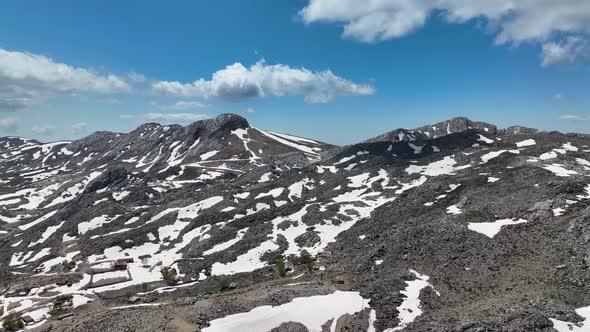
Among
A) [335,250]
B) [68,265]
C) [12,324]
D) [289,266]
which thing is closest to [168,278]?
[289,266]

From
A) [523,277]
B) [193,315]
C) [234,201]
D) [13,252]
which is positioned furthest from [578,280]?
[13,252]

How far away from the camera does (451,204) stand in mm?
75000

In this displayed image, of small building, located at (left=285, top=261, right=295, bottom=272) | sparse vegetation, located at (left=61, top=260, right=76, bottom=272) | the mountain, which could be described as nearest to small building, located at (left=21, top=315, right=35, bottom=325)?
the mountain

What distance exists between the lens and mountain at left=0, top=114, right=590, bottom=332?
1560 inches

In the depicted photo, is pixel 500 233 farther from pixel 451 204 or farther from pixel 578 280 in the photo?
pixel 451 204

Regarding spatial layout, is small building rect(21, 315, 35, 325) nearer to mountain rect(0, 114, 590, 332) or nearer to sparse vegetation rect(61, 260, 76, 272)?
mountain rect(0, 114, 590, 332)

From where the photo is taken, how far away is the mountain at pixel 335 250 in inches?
1560

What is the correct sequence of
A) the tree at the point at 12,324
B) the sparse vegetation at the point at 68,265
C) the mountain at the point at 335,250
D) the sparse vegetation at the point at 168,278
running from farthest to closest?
the sparse vegetation at the point at 68,265, the sparse vegetation at the point at 168,278, the tree at the point at 12,324, the mountain at the point at 335,250

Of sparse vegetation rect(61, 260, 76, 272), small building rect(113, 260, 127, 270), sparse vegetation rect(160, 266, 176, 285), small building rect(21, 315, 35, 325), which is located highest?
sparse vegetation rect(61, 260, 76, 272)

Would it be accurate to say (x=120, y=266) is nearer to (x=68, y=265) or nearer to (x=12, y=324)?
(x=68, y=265)

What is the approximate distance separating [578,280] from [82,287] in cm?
7824

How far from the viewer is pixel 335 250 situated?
6956 centimetres

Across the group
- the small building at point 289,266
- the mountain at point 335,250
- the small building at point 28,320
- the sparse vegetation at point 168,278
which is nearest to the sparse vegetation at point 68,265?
the mountain at point 335,250

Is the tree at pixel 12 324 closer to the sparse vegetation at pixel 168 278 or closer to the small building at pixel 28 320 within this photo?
the small building at pixel 28 320
